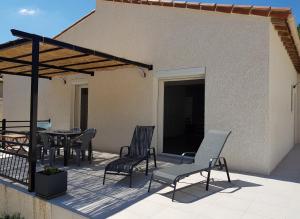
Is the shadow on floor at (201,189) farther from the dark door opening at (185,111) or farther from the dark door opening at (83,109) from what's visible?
the dark door opening at (185,111)

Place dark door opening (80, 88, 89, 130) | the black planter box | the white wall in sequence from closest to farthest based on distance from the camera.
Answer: the black planter box, the white wall, dark door opening (80, 88, 89, 130)

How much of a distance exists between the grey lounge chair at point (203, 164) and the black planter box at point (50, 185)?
195 cm

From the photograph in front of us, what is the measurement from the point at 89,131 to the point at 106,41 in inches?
201

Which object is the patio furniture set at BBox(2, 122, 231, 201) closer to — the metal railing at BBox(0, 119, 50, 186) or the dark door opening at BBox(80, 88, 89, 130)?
the metal railing at BBox(0, 119, 50, 186)

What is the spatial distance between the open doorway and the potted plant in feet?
26.5

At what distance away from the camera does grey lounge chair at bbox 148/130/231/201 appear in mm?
5970

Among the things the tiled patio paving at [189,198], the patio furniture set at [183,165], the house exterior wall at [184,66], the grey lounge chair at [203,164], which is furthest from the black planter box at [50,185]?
the house exterior wall at [184,66]

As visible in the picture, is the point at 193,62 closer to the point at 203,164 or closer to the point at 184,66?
the point at 184,66

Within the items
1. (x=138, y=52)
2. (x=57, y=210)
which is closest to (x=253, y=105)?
(x=138, y=52)

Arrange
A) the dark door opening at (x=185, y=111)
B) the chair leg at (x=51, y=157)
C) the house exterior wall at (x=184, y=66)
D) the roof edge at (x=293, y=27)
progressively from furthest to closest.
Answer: the dark door opening at (x=185, y=111)
the chair leg at (x=51, y=157)
the house exterior wall at (x=184, y=66)
the roof edge at (x=293, y=27)

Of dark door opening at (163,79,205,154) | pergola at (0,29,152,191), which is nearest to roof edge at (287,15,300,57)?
pergola at (0,29,152,191)

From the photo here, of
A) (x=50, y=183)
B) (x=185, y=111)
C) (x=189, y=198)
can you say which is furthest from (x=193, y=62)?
(x=185, y=111)

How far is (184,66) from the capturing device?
945 centimetres

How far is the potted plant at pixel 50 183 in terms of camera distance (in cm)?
555
